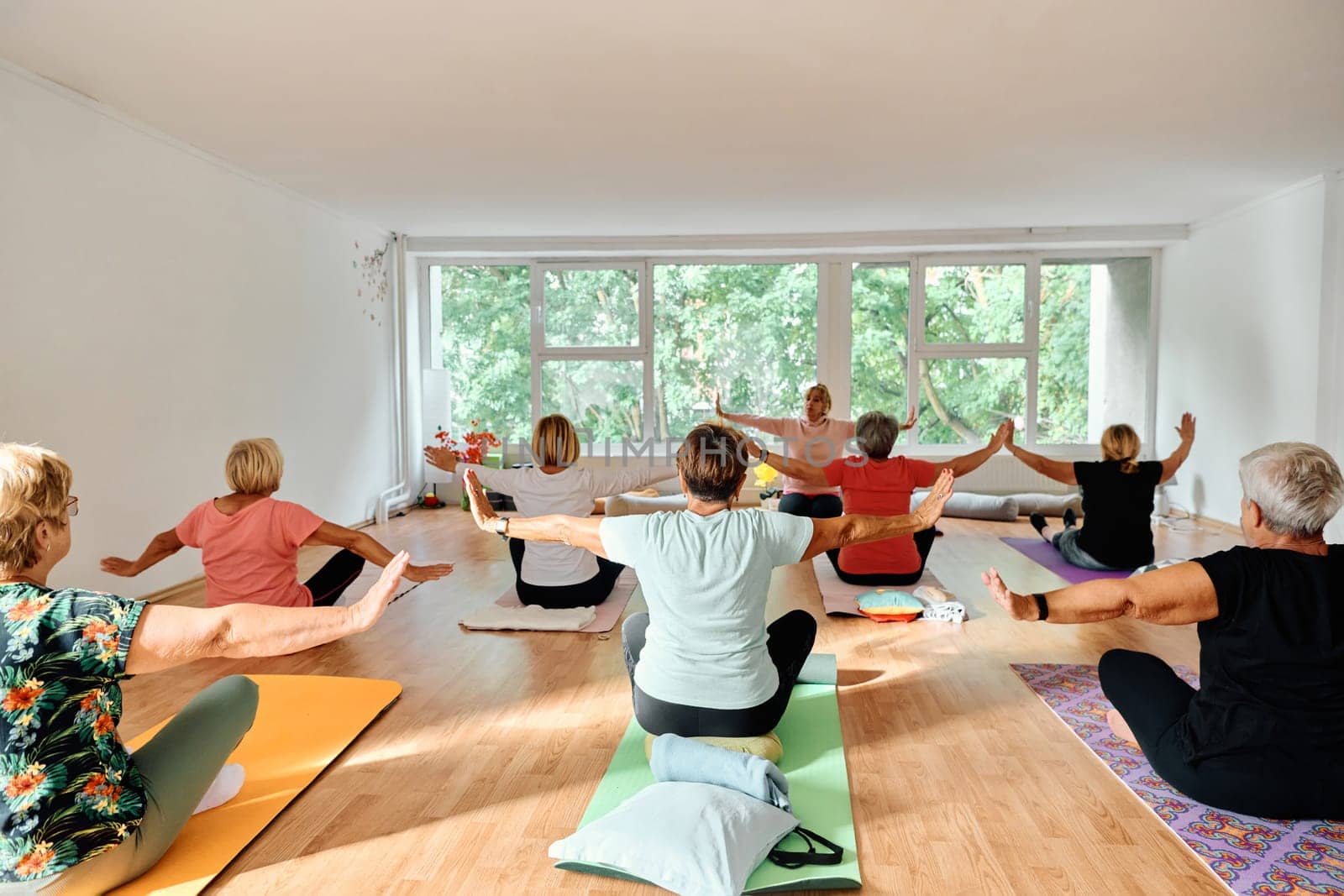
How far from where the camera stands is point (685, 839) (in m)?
1.87

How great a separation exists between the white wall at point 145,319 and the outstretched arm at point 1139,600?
3.77 metres

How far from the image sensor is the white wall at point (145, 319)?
3783 millimetres

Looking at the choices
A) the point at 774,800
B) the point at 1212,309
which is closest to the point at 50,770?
the point at 774,800

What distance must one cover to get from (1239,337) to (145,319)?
6972 mm

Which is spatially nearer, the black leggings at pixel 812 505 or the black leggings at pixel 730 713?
A: the black leggings at pixel 730 713

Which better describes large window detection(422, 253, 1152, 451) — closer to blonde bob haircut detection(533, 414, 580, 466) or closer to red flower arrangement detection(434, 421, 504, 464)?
red flower arrangement detection(434, 421, 504, 464)

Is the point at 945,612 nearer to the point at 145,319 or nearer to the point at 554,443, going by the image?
the point at 554,443

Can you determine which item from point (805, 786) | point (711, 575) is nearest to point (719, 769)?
point (805, 786)

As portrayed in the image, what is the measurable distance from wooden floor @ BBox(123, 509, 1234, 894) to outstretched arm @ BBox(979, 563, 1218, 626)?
1.73 feet

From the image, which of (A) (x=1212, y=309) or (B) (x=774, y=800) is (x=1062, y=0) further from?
(A) (x=1212, y=309)

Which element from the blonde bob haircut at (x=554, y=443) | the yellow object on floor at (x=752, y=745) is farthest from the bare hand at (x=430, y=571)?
the blonde bob haircut at (x=554, y=443)

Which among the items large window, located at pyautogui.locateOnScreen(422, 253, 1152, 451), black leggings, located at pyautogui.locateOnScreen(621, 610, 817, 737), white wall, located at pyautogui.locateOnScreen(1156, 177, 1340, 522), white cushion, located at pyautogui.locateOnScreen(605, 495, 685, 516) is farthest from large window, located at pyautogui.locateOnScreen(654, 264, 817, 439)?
black leggings, located at pyautogui.locateOnScreen(621, 610, 817, 737)

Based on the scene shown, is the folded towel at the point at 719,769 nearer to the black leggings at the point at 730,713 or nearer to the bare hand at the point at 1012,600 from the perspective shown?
the black leggings at the point at 730,713

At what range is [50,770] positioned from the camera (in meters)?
1.55
